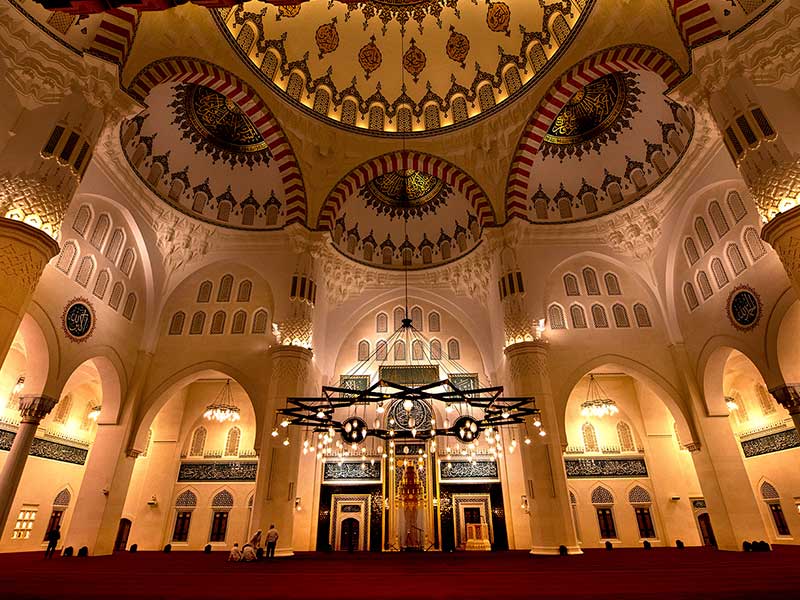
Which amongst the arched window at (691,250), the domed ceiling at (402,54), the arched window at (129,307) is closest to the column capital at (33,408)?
the arched window at (129,307)

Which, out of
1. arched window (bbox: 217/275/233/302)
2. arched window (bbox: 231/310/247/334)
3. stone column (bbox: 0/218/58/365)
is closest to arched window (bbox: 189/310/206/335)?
arched window (bbox: 217/275/233/302)

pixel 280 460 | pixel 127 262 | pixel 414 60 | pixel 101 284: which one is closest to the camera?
pixel 280 460

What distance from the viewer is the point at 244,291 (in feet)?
40.1

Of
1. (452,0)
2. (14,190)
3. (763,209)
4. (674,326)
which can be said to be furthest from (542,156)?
(14,190)

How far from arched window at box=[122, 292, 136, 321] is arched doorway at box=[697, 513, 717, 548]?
636 inches

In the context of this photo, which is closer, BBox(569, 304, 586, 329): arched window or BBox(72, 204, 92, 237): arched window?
BBox(72, 204, 92, 237): arched window

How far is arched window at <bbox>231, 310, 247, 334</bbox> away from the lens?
1162 cm

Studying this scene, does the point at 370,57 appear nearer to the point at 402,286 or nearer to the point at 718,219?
the point at 402,286

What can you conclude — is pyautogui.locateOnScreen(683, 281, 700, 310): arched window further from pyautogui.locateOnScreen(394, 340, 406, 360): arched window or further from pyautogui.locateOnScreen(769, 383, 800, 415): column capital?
pyautogui.locateOnScreen(394, 340, 406, 360): arched window

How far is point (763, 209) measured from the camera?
6023 mm

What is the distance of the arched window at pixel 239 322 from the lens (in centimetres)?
1162

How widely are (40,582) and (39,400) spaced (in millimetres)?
4491

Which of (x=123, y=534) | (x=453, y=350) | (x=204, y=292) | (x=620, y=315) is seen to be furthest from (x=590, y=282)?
(x=123, y=534)

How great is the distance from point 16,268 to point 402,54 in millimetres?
10131
